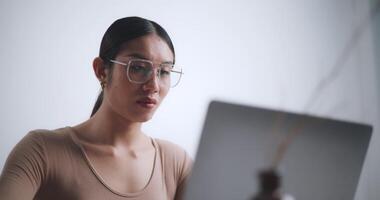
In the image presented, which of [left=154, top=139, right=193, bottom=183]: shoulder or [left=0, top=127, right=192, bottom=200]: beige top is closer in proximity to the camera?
[left=0, top=127, right=192, bottom=200]: beige top

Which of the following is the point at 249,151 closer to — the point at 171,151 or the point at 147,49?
the point at 147,49

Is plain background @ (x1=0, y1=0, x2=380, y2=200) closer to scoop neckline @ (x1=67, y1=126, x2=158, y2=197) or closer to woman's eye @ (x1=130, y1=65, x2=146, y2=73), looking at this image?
scoop neckline @ (x1=67, y1=126, x2=158, y2=197)

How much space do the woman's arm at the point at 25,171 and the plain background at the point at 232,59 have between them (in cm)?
43

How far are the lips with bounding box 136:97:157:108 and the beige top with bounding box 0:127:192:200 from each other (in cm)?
22

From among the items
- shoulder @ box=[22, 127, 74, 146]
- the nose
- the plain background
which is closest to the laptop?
the nose

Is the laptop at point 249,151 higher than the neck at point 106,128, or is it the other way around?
the laptop at point 249,151

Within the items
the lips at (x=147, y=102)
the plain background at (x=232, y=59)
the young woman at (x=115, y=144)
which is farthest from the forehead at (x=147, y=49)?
the plain background at (x=232, y=59)

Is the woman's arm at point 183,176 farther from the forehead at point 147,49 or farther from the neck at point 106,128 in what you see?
the forehead at point 147,49

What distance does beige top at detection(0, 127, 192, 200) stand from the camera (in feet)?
3.61

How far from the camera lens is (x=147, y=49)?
123cm

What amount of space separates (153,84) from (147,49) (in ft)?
0.33

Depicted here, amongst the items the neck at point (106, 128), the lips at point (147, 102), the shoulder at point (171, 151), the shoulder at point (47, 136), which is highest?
the lips at point (147, 102)

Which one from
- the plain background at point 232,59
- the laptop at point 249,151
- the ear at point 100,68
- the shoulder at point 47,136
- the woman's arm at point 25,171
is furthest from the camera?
the plain background at point 232,59

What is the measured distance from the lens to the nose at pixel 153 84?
121 centimetres
